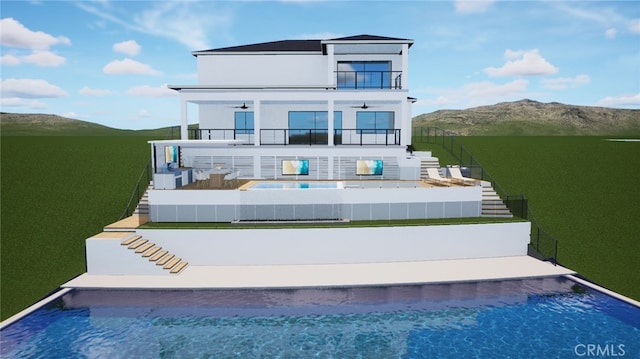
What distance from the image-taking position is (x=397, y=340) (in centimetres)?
1160

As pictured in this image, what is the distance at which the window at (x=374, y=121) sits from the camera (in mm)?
30297

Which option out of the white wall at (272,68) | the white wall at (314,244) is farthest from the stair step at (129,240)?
the white wall at (272,68)

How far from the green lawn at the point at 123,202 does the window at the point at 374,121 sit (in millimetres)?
5193

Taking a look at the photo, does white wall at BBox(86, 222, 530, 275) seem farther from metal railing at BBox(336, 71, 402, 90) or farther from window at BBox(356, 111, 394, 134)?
metal railing at BBox(336, 71, 402, 90)

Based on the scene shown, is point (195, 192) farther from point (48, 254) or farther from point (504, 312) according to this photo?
point (504, 312)

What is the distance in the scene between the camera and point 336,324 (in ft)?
40.7

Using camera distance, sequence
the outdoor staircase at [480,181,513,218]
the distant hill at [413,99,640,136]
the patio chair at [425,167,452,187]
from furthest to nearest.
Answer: the distant hill at [413,99,640,136], the patio chair at [425,167,452,187], the outdoor staircase at [480,181,513,218]

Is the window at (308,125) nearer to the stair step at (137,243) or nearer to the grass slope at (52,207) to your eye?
the grass slope at (52,207)

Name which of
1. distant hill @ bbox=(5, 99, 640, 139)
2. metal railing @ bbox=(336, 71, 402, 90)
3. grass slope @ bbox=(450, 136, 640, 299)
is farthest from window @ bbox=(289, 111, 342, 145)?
distant hill @ bbox=(5, 99, 640, 139)

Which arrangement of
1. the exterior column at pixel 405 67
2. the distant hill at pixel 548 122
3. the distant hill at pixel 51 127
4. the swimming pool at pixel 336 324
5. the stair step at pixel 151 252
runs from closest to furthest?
the swimming pool at pixel 336 324
the stair step at pixel 151 252
the exterior column at pixel 405 67
the distant hill at pixel 51 127
the distant hill at pixel 548 122

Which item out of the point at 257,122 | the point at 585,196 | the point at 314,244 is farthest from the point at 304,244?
the point at 585,196

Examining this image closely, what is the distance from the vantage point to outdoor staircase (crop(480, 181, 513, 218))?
69.8ft

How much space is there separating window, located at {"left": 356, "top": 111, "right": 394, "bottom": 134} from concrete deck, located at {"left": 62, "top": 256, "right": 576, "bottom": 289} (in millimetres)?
14440

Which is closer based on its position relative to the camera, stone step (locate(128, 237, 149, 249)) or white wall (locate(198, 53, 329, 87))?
stone step (locate(128, 237, 149, 249))
